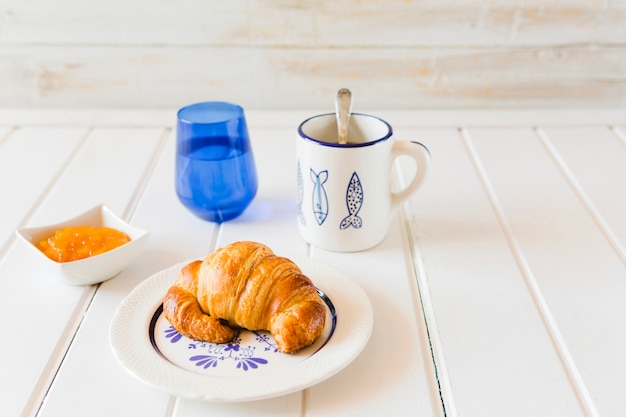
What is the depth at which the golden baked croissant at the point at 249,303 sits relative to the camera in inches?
24.6

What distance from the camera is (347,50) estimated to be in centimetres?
123

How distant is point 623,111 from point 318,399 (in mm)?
902

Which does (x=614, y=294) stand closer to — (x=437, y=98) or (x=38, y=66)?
(x=437, y=98)

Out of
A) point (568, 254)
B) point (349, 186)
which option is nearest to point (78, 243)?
point (349, 186)

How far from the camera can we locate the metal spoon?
0.83m

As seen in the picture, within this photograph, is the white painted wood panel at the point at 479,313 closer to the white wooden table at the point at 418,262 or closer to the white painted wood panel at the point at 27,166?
the white wooden table at the point at 418,262

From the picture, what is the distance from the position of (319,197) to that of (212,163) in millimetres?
149

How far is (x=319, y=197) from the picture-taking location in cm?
80

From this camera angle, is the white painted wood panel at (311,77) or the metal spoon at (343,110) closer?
the metal spoon at (343,110)

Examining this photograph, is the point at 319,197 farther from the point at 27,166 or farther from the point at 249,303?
the point at 27,166

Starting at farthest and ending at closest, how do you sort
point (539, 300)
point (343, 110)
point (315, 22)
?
point (315, 22) → point (343, 110) → point (539, 300)

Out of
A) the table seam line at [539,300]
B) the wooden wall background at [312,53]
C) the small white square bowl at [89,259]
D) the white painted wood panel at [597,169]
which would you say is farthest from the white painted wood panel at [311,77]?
the small white square bowl at [89,259]

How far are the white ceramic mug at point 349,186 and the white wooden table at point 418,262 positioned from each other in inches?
1.0

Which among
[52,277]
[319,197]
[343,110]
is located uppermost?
[343,110]
